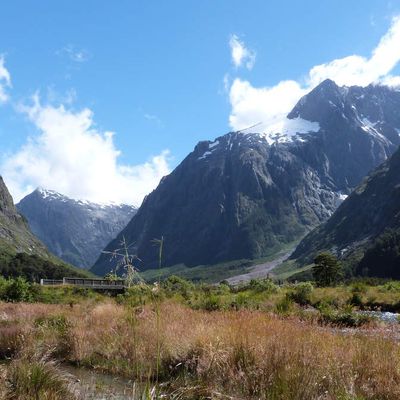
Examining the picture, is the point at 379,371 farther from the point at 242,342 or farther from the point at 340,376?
the point at 242,342

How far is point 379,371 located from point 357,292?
2789cm

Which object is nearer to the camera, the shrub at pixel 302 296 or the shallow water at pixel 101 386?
the shallow water at pixel 101 386

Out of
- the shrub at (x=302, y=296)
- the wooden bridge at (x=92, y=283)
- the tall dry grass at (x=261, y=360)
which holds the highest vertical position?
the wooden bridge at (x=92, y=283)

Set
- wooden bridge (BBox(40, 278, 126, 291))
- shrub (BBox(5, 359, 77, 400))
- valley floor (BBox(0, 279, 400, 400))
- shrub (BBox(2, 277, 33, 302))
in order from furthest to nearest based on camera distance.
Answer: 1. wooden bridge (BBox(40, 278, 126, 291))
2. shrub (BBox(2, 277, 33, 302))
3. valley floor (BBox(0, 279, 400, 400))
4. shrub (BBox(5, 359, 77, 400))

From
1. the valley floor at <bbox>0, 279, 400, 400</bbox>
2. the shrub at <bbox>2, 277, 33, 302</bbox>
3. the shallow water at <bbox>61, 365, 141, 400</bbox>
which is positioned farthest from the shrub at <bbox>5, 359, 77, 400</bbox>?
the shrub at <bbox>2, 277, 33, 302</bbox>

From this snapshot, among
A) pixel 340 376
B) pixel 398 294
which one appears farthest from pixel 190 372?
pixel 398 294

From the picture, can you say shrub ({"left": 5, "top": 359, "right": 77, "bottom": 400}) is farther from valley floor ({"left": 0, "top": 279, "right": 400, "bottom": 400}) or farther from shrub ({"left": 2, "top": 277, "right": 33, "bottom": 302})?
shrub ({"left": 2, "top": 277, "right": 33, "bottom": 302})

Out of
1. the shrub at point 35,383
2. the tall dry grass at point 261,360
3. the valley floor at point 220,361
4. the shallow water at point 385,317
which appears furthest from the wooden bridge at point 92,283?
the shrub at point 35,383

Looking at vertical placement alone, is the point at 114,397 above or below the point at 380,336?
below

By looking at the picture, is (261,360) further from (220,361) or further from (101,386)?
(101,386)

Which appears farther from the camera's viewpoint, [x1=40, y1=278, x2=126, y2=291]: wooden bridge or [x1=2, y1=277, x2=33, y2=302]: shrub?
[x1=40, y1=278, x2=126, y2=291]: wooden bridge

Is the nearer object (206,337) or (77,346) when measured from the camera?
(206,337)

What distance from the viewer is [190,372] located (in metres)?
10.7

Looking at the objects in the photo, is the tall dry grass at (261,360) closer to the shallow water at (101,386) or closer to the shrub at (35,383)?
the shallow water at (101,386)
